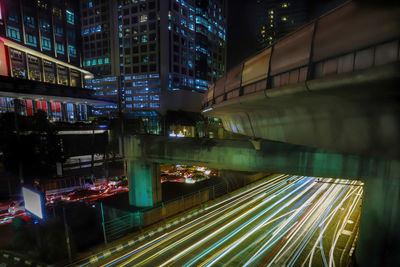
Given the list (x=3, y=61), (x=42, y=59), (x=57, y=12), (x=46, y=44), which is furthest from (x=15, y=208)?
(x=57, y=12)

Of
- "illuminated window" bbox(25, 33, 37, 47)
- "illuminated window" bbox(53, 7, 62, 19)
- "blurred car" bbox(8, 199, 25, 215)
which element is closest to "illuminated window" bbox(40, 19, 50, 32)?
"illuminated window" bbox(25, 33, 37, 47)

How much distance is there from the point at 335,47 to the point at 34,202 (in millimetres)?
13869

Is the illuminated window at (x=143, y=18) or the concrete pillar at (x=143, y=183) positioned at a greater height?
the illuminated window at (x=143, y=18)

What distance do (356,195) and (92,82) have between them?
9886 cm

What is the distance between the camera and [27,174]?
62.1ft

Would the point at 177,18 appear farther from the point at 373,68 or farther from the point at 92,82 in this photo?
the point at 373,68

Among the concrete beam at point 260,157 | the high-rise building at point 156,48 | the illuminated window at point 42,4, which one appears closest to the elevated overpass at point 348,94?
the concrete beam at point 260,157

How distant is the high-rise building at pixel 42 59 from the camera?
37.6 meters

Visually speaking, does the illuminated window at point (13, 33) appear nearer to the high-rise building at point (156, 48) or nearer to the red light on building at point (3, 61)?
the red light on building at point (3, 61)

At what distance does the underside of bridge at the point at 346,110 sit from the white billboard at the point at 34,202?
10642mm

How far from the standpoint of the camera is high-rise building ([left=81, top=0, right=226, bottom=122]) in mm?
71000

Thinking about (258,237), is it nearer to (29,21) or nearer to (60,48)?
(29,21)

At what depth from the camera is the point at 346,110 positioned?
17.1ft

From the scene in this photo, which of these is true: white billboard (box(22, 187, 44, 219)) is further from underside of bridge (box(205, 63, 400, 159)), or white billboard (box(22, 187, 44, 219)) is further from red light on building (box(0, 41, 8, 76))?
red light on building (box(0, 41, 8, 76))
